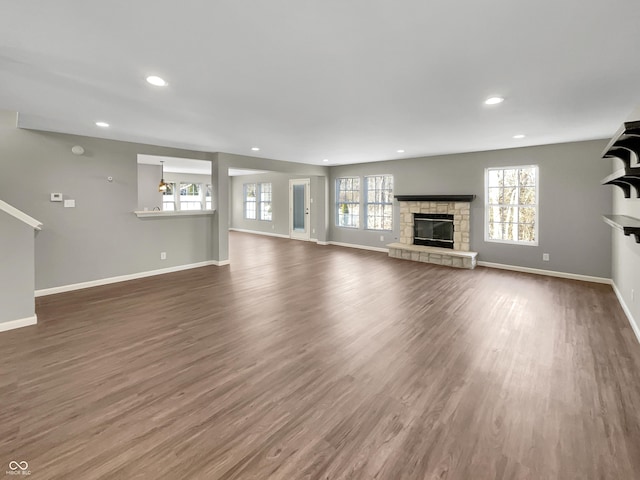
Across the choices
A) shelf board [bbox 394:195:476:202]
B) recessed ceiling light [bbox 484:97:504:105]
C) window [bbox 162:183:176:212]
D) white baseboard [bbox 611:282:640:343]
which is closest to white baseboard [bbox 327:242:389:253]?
shelf board [bbox 394:195:476:202]

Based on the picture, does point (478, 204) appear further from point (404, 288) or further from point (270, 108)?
point (270, 108)

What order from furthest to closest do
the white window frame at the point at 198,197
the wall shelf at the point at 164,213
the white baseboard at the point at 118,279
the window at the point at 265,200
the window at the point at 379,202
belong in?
the window at the point at 265,200, the white window frame at the point at 198,197, the window at the point at 379,202, the wall shelf at the point at 164,213, the white baseboard at the point at 118,279

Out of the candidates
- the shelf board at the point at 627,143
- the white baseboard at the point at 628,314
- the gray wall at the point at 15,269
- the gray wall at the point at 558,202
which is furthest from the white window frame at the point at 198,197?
the white baseboard at the point at 628,314

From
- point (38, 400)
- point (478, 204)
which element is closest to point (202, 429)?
point (38, 400)

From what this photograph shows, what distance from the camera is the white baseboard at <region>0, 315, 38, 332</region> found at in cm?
329

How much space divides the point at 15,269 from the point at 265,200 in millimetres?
9034

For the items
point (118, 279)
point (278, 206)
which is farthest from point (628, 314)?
point (278, 206)

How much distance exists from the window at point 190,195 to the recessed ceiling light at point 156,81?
943 centimetres

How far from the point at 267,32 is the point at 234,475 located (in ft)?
8.31

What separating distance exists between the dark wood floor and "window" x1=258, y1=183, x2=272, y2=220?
7.86 m

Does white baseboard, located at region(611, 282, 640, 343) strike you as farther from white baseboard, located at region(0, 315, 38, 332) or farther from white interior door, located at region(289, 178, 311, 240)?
white interior door, located at region(289, 178, 311, 240)

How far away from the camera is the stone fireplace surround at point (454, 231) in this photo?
6617 millimetres

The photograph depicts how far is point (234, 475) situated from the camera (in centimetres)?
156

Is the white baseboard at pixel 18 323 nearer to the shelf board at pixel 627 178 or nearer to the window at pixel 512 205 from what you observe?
the shelf board at pixel 627 178
